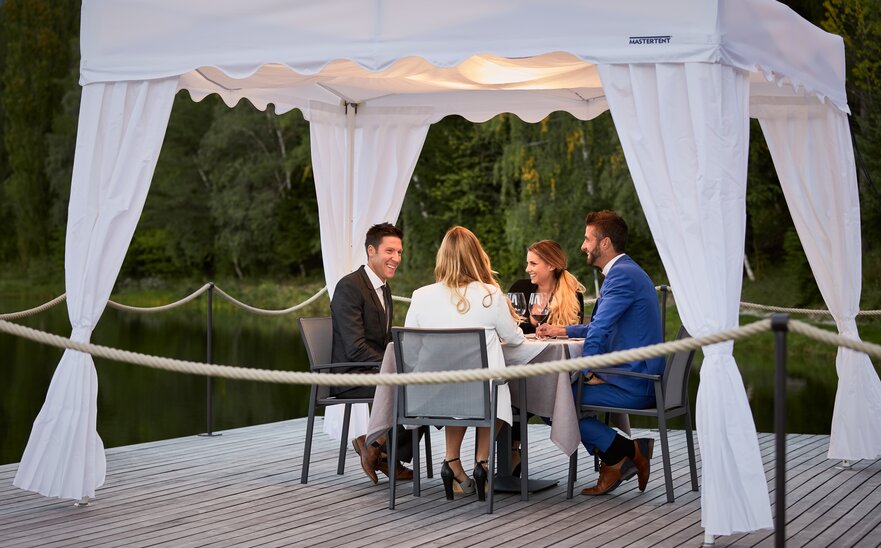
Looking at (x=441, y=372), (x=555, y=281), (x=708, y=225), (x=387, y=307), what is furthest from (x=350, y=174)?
(x=441, y=372)

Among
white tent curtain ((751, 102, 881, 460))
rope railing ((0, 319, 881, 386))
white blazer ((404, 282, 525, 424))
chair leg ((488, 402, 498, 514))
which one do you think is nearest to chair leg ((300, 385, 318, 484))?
white blazer ((404, 282, 525, 424))

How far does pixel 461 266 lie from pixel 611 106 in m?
1.03

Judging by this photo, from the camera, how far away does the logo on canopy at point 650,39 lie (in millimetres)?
5148

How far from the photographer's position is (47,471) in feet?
18.6

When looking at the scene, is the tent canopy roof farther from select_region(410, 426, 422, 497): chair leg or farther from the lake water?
the lake water

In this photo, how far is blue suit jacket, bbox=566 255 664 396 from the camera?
5.77m

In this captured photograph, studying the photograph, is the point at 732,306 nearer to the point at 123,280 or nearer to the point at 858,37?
the point at 858,37

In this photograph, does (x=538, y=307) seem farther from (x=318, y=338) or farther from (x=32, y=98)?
(x=32, y=98)

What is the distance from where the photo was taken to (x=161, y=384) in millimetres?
17906

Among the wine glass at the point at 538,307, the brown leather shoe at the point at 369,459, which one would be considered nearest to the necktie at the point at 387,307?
the brown leather shoe at the point at 369,459

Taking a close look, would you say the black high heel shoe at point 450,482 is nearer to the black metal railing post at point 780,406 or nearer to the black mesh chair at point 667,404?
the black mesh chair at point 667,404

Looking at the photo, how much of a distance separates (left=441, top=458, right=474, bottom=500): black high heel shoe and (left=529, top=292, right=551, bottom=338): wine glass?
82 centimetres

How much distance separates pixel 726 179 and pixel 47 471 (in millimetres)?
3472

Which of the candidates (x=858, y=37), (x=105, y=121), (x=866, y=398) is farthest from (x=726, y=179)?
(x=858, y=37)
